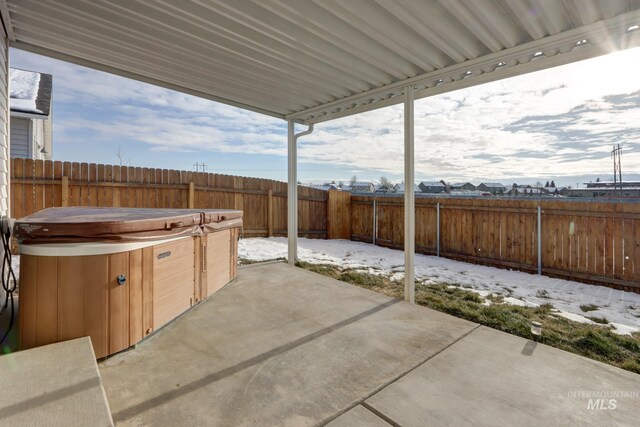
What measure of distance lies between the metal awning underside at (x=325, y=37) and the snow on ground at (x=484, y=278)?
8.84 ft

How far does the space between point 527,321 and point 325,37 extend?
11.5 ft

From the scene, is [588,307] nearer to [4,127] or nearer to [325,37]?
[325,37]

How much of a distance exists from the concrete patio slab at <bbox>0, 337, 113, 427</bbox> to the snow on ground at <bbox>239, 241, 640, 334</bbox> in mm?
4192

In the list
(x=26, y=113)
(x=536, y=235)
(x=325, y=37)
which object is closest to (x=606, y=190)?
(x=536, y=235)

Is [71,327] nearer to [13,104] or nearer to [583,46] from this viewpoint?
[583,46]

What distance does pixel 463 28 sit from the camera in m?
2.55

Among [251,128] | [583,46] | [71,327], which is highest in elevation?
[251,128]

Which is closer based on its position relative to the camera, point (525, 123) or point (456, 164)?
point (525, 123)

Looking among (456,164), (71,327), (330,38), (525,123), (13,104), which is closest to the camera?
(71,327)

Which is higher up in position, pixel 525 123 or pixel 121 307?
pixel 525 123

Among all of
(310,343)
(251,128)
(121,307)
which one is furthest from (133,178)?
(310,343)

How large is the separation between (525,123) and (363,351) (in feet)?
29.4

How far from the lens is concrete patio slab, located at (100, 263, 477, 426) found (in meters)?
1.61

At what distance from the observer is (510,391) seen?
1.81 m
